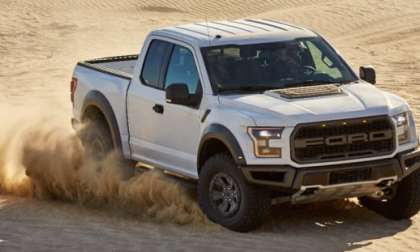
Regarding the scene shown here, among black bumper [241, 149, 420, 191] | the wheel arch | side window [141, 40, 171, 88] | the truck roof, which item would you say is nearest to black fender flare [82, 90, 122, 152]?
side window [141, 40, 171, 88]

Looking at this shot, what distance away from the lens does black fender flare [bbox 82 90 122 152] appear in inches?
483

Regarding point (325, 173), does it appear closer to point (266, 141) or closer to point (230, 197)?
point (266, 141)

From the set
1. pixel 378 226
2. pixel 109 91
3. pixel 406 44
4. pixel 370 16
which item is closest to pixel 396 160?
pixel 378 226

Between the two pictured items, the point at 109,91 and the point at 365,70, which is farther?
the point at 109,91

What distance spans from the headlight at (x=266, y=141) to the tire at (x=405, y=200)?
1.28m

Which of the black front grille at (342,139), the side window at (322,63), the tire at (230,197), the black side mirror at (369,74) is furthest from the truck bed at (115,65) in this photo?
the black front grille at (342,139)

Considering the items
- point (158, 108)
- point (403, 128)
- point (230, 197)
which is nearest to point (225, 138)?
point (230, 197)

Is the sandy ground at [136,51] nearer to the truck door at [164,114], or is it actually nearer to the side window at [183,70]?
the truck door at [164,114]

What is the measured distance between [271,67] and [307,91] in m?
0.60

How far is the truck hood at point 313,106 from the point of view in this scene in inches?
399

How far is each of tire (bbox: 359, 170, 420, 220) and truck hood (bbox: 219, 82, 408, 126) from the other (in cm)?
62

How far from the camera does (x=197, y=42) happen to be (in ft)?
37.2

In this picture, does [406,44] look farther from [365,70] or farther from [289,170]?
[289,170]

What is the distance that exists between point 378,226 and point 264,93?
1416 mm
